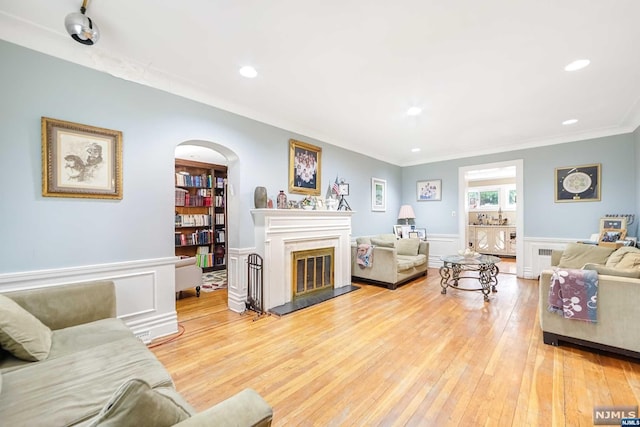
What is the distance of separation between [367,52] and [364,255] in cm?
325

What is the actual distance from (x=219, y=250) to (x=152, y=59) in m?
4.35

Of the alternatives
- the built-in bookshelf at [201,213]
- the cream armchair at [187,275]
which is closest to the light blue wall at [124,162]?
the cream armchair at [187,275]

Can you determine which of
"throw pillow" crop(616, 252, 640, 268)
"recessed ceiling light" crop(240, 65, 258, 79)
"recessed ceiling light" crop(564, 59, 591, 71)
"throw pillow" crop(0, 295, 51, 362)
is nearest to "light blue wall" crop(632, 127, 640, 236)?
"throw pillow" crop(616, 252, 640, 268)

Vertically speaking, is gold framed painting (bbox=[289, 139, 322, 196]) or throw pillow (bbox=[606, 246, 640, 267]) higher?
gold framed painting (bbox=[289, 139, 322, 196])

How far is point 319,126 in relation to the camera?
4.19 meters

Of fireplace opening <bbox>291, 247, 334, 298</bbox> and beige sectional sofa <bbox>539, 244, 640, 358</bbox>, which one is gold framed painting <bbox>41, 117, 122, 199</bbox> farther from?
beige sectional sofa <bbox>539, 244, 640, 358</bbox>

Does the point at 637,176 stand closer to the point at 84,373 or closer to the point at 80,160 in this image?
the point at 84,373

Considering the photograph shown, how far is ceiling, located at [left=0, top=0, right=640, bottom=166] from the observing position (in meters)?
1.84

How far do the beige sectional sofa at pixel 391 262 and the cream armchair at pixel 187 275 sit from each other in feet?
8.62

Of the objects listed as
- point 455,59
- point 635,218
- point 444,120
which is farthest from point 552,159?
point 455,59

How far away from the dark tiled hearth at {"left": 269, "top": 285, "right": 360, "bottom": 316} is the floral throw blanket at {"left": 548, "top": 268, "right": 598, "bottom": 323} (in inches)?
99.1

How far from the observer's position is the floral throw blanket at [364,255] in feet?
15.2

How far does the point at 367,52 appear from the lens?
90.1 inches

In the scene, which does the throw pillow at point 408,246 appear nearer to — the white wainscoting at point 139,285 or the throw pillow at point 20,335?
the white wainscoting at point 139,285
